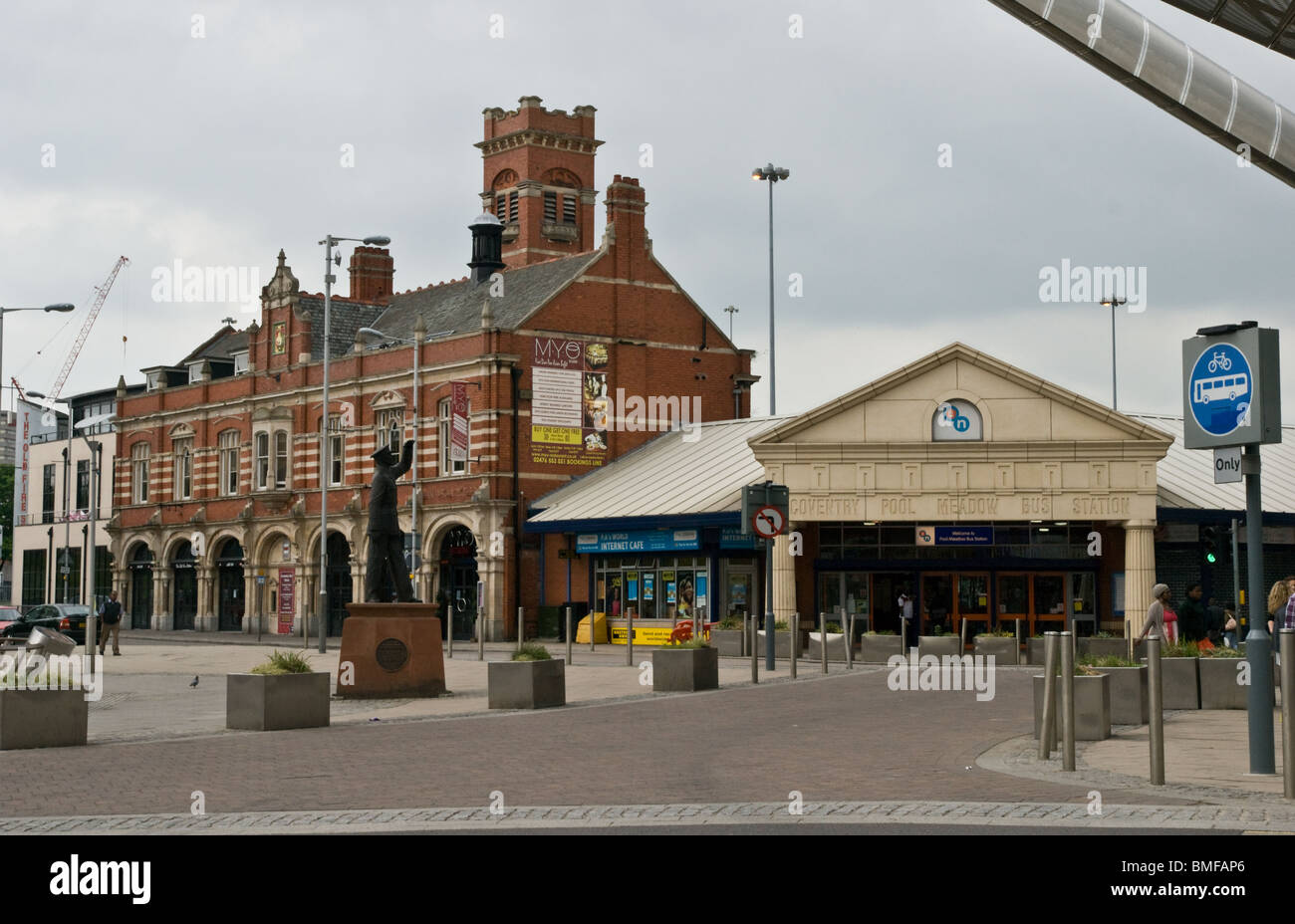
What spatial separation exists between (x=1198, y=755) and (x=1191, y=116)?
6224 mm

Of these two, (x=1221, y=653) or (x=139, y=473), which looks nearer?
(x=1221, y=653)

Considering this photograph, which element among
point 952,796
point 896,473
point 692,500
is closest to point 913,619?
point 896,473

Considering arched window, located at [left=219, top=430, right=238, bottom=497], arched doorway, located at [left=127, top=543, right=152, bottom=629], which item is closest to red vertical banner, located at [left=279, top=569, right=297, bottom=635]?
arched window, located at [left=219, top=430, right=238, bottom=497]

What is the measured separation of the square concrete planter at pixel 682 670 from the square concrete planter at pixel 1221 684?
7748mm

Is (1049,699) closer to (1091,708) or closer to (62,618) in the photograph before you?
(1091,708)

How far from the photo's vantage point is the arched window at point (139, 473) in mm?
71938

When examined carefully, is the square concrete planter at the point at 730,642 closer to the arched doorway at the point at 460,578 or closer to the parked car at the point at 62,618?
the arched doorway at the point at 460,578

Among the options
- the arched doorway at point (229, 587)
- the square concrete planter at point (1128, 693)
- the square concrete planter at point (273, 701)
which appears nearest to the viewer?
the square concrete planter at point (1128, 693)

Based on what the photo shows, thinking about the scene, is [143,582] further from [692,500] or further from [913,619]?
[913,619]

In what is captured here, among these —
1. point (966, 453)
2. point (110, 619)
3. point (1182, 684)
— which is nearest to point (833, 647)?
point (966, 453)

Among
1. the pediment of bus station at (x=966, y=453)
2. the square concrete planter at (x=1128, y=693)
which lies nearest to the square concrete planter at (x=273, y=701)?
the square concrete planter at (x=1128, y=693)

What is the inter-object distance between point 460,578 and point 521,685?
34041 millimetres

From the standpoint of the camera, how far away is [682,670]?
24562mm
